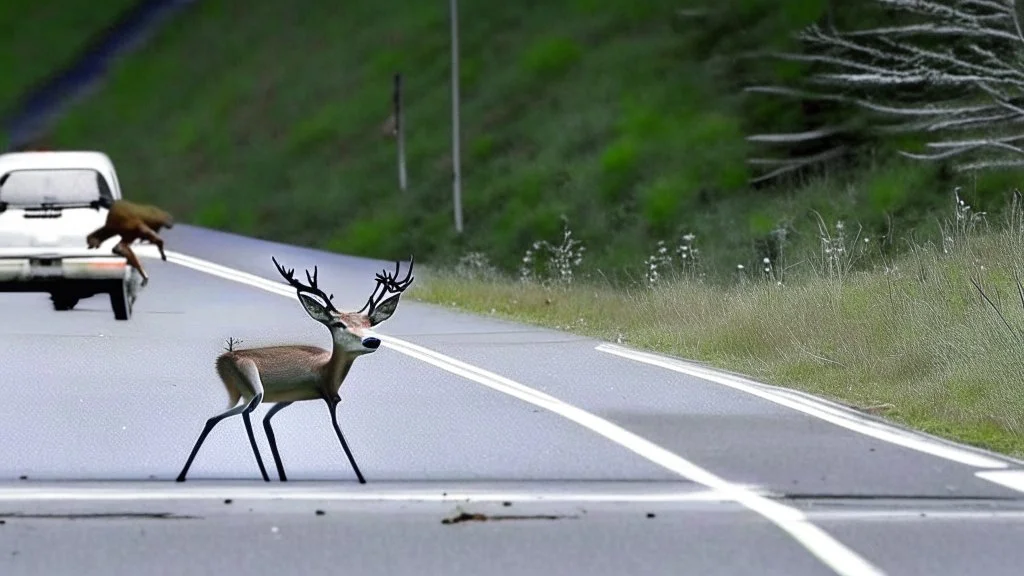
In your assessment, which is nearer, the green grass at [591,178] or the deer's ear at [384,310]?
the deer's ear at [384,310]

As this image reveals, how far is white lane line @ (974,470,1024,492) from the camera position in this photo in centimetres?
1005

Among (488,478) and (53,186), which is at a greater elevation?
(53,186)

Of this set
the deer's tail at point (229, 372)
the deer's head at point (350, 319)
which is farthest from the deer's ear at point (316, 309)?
the deer's tail at point (229, 372)

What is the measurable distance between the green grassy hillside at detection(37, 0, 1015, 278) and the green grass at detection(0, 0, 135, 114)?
330 centimetres

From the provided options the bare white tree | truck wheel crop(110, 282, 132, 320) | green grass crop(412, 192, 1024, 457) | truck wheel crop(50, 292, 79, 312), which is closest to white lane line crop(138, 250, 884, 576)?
green grass crop(412, 192, 1024, 457)

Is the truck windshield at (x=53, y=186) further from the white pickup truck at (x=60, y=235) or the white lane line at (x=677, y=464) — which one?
the white lane line at (x=677, y=464)

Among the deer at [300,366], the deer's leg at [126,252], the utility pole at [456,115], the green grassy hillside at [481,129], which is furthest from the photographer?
the green grassy hillside at [481,129]

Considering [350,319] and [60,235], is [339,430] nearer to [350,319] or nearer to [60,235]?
[350,319]

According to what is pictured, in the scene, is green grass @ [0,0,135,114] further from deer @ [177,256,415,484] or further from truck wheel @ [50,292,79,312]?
deer @ [177,256,415,484]

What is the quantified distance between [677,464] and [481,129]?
44.5 metres

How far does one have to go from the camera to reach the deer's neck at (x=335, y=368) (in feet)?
28.8

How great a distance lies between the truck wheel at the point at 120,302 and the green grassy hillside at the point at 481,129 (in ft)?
55.3

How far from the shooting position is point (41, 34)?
73.8 meters

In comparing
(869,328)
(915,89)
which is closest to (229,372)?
(869,328)
